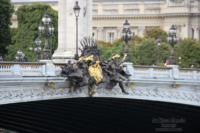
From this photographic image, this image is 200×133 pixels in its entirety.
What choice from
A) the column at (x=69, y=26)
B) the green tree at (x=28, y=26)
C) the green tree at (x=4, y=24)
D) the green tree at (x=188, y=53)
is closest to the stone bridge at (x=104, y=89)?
the column at (x=69, y=26)

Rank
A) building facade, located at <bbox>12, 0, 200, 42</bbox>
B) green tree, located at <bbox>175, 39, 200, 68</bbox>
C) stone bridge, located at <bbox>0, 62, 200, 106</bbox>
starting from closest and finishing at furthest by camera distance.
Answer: stone bridge, located at <bbox>0, 62, 200, 106</bbox> → green tree, located at <bbox>175, 39, 200, 68</bbox> → building facade, located at <bbox>12, 0, 200, 42</bbox>

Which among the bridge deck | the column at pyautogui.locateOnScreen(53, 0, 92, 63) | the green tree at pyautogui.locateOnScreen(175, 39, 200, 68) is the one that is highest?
the column at pyautogui.locateOnScreen(53, 0, 92, 63)

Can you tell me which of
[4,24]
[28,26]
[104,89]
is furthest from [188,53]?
[104,89]

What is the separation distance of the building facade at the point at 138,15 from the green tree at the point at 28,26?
50.9 m

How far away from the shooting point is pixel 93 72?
44.1 meters

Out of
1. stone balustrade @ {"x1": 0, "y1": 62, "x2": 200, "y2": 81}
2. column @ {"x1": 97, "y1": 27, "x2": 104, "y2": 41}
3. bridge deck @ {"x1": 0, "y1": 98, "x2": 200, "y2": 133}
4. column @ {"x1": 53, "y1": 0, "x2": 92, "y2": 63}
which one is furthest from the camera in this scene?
column @ {"x1": 97, "y1": 27, "x2": 104, "y2": 41}

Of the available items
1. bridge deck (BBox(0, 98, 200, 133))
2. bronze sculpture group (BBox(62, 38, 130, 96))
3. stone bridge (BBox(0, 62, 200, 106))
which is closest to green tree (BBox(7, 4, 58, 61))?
bridge deck (BBox(0, 98, 200, 133))

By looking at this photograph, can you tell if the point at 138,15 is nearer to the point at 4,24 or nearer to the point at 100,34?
the point at 100,34

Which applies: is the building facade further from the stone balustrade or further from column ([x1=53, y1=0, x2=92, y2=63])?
the stone balustrade

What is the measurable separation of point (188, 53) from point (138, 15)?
48.8m

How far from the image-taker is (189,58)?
354ft

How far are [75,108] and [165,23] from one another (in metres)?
106

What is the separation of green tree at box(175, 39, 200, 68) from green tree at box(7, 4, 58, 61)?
15.5 meters

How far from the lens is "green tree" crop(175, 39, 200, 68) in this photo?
10512 cm
